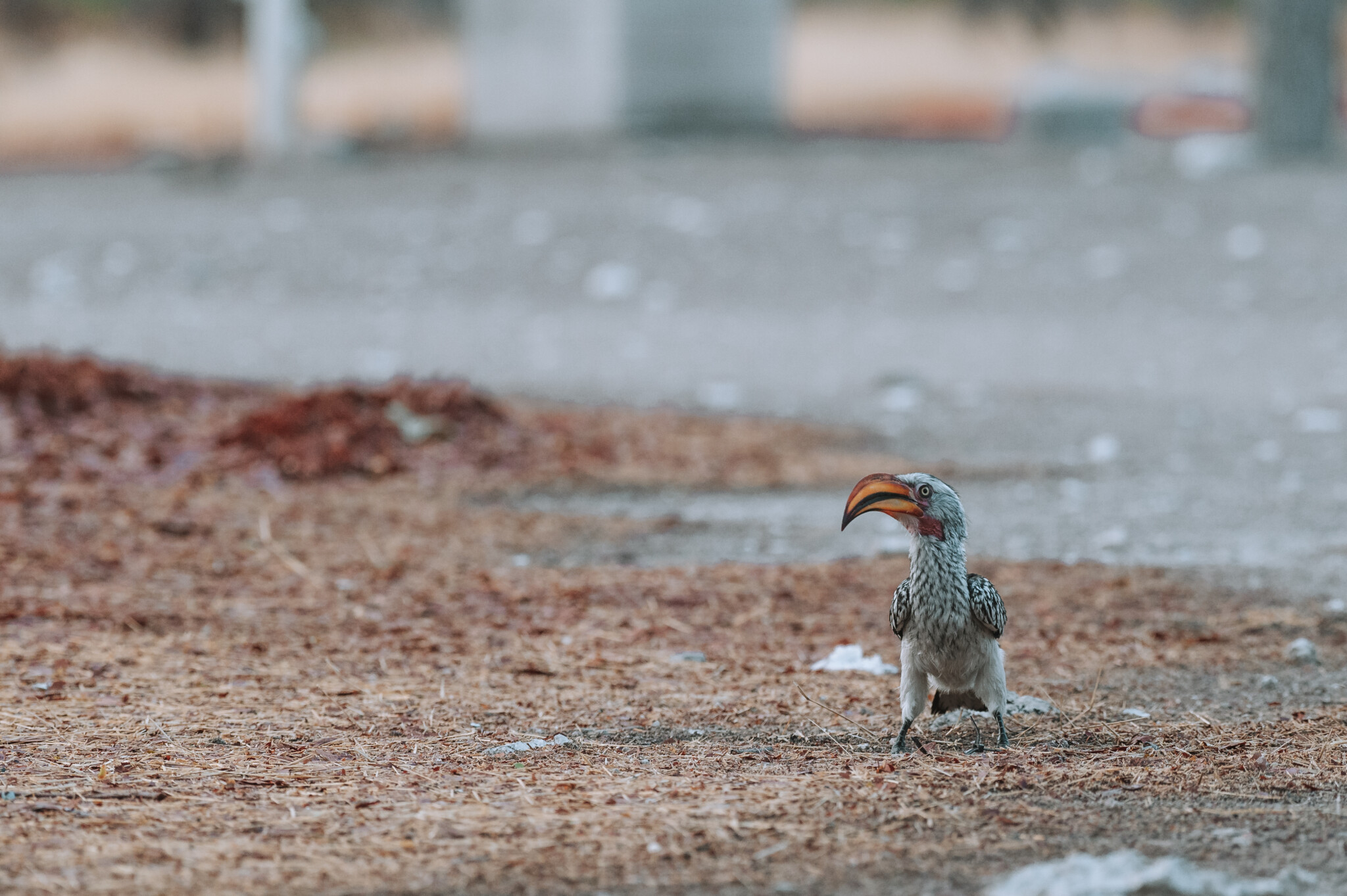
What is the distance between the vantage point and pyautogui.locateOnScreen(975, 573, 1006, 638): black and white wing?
13.0ft

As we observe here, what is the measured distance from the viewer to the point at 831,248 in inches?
551

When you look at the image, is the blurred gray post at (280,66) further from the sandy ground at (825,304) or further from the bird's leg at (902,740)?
the bird's leg at (902,740)

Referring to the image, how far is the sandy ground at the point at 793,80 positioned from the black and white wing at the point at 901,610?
55.8ft

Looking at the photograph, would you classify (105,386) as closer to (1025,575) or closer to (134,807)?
(1025,575)

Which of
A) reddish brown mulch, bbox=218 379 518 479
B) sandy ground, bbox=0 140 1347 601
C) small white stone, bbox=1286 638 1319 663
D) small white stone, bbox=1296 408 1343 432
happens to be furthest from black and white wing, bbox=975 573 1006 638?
small white stone, bbox=1296 408 1343 432

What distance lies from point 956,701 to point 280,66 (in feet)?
51.8

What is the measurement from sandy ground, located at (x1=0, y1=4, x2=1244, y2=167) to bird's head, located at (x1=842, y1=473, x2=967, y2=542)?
55.7 feet

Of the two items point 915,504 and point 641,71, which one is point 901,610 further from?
point 641,71

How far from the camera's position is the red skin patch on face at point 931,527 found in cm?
405

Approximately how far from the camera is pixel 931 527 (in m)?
4.06

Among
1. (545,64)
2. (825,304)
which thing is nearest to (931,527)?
(825,304)

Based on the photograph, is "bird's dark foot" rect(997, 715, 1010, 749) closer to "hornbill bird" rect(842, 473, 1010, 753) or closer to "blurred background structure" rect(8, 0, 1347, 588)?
"hornbill bird" rect(842, 473, 1010, 753)


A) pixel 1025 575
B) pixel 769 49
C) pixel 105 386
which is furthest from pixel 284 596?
pixel 769 49

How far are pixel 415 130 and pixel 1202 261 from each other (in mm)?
12054
